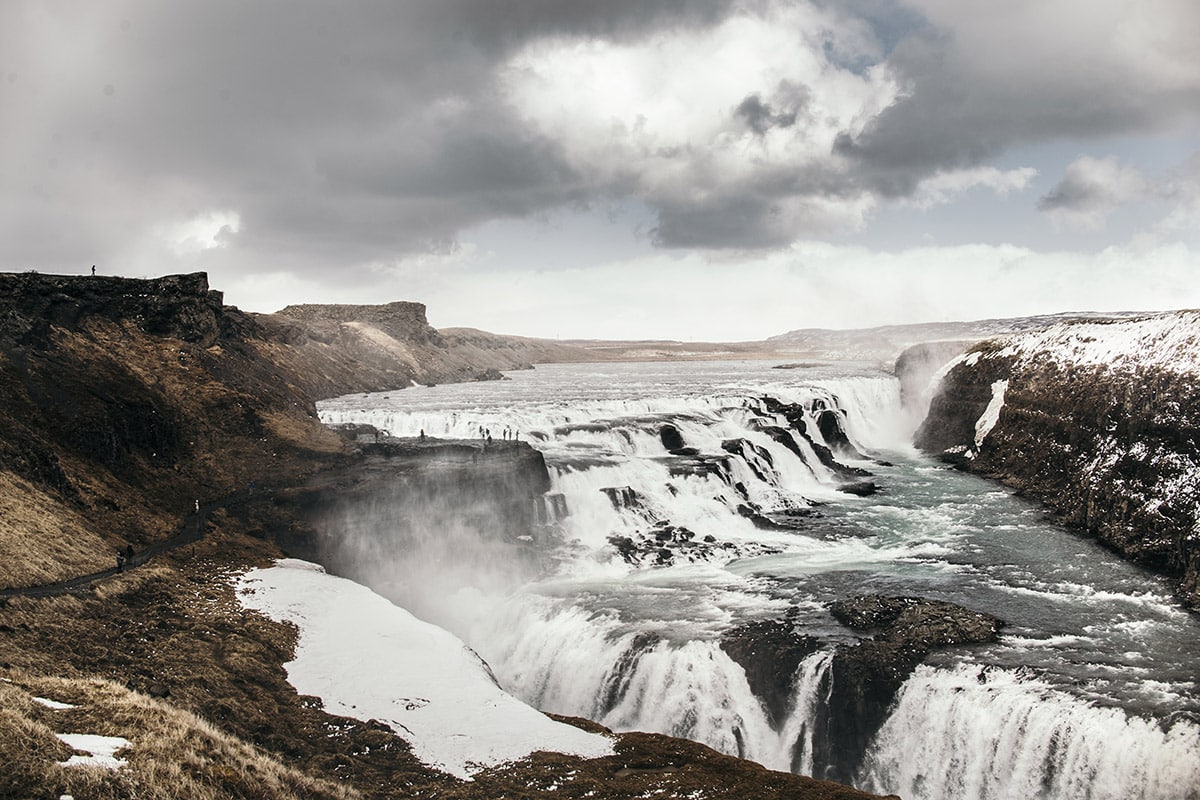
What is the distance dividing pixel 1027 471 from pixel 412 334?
96.3m

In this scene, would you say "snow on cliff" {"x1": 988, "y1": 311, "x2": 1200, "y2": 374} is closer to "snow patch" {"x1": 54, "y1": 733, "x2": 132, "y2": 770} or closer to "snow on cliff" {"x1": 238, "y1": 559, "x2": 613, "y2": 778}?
"snow on cliff" {"x1": 238, "y1": 559, "x2": 613, "y2": 778}

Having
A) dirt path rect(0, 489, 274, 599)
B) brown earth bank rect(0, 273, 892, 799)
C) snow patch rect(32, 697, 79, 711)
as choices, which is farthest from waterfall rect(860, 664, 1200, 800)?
dirt path rect(0, 489, 274, 599)

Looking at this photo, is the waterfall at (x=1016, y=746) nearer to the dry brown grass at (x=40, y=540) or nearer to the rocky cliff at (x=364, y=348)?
the dry brown grass at (x=40, y=540)

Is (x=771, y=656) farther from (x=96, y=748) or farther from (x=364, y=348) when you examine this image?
(x=364, y=348)

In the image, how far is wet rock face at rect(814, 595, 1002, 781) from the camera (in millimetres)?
18188

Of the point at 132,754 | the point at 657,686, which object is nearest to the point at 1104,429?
the point at 657,686

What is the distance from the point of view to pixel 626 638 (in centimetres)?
2197

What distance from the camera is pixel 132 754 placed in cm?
1038

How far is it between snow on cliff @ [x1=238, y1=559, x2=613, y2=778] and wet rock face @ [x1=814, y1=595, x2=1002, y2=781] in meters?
6.29

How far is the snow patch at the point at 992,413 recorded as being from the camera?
47422 mm

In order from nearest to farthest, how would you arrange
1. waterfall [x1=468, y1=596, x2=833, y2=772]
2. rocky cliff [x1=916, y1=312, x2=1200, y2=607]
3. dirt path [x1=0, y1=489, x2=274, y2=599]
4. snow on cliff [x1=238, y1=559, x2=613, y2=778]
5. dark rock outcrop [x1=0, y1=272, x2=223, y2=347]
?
1. snow on cliff [x1=238, y1=559, x2=613, y2=778]
2. dirt path [x1=0, y1=489, x2=274, y2=599]
3. waterfall [x1=468, y1=596, x2=833, y2=772]
4. rocky cliff [x1=916, y1=312, x2=1200, y2=607]
5. dark rock outcrop [x1=0, y1=272, x2=223, y2=347]

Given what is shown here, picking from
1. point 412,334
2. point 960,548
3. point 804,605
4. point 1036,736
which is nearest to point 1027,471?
point 960,548

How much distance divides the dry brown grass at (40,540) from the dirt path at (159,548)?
324 millimetres

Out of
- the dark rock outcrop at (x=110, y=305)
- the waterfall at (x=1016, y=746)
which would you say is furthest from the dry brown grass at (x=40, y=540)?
the waterfall at (x=1016, y=746)
